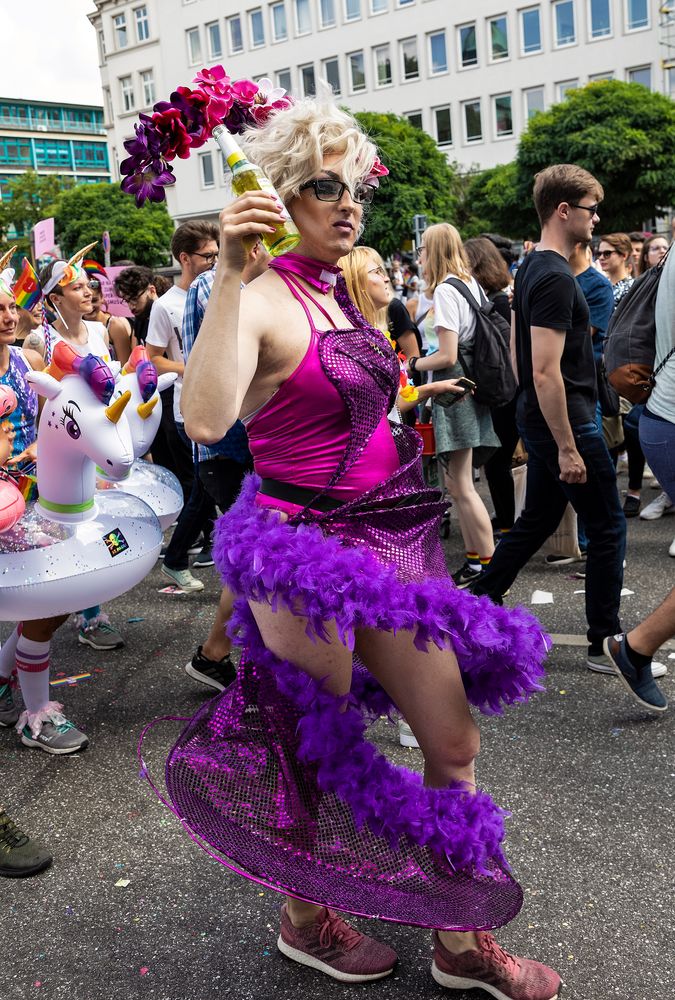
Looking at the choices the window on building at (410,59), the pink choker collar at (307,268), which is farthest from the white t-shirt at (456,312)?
the window on building at (410,59)

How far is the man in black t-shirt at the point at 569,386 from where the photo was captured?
387 centimetres

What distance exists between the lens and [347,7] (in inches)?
2120

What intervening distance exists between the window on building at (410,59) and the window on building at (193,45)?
51.7ft

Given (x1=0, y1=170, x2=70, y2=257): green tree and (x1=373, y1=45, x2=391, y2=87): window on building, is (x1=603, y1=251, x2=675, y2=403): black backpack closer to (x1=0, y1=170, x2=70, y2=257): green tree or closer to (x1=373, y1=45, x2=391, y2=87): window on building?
(x1=373, y1=45, x2=391, y2=87): window on building

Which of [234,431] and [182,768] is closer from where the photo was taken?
[182,768]

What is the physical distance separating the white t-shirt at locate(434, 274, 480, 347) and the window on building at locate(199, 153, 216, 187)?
5687cm

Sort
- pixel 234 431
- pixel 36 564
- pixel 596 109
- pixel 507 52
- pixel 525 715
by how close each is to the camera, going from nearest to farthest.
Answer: pixel 36 564 < pixel 525 715 < pixel 234 431 < pixel 596 109 < pixel 507 52

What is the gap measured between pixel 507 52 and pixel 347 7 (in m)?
11.0

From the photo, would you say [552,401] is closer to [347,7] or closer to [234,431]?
[234,431]

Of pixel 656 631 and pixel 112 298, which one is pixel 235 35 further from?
pixel 656 631

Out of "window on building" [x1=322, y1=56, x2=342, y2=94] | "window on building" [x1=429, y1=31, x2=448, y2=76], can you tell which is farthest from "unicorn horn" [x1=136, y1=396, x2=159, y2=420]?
"window on building" [x1=322, y1=56, x2=342, y2=94]

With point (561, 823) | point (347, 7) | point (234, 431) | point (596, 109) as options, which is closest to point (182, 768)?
point (561, 823)

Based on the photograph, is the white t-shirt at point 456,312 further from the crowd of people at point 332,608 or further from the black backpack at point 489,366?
the crowd of people at point 332,608

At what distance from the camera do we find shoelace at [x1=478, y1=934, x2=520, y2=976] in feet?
7.29
